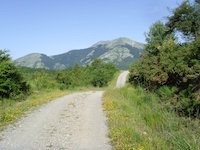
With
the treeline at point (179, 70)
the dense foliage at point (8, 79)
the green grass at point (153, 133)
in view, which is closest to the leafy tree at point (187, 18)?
the treeline at point (179, 70)

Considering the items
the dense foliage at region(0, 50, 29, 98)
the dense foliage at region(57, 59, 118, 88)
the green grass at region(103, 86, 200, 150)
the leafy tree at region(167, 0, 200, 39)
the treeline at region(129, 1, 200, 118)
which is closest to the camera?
the green grass at region(103, 86, 200, 150)

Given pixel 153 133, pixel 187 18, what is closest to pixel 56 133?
pixel 153 133

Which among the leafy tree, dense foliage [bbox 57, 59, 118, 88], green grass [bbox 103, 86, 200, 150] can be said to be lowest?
green grass [bbox 103, 86, 200, 150]

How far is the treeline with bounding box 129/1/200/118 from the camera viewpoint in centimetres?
914

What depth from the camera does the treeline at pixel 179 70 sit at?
914 centimetres

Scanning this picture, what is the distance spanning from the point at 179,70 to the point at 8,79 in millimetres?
11856

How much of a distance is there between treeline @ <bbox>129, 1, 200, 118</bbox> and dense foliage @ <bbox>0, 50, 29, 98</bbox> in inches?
374

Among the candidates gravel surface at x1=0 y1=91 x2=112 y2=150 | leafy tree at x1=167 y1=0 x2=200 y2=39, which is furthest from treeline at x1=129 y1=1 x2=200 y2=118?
gravel surface at x1=0 y1=91 x2=112 y2=150

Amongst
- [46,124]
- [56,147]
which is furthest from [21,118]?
[56,147]

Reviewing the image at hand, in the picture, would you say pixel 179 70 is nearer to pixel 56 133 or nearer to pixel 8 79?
pixel 56 133

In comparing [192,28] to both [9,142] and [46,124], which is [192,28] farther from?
[9,142]

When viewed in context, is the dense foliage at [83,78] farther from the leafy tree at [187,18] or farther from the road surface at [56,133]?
the road surface at [56,133]

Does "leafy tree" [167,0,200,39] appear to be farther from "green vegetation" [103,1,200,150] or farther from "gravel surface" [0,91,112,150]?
"gravel surface" [0,91,112,150]

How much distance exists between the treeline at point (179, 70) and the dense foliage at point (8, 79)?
9509 mm
